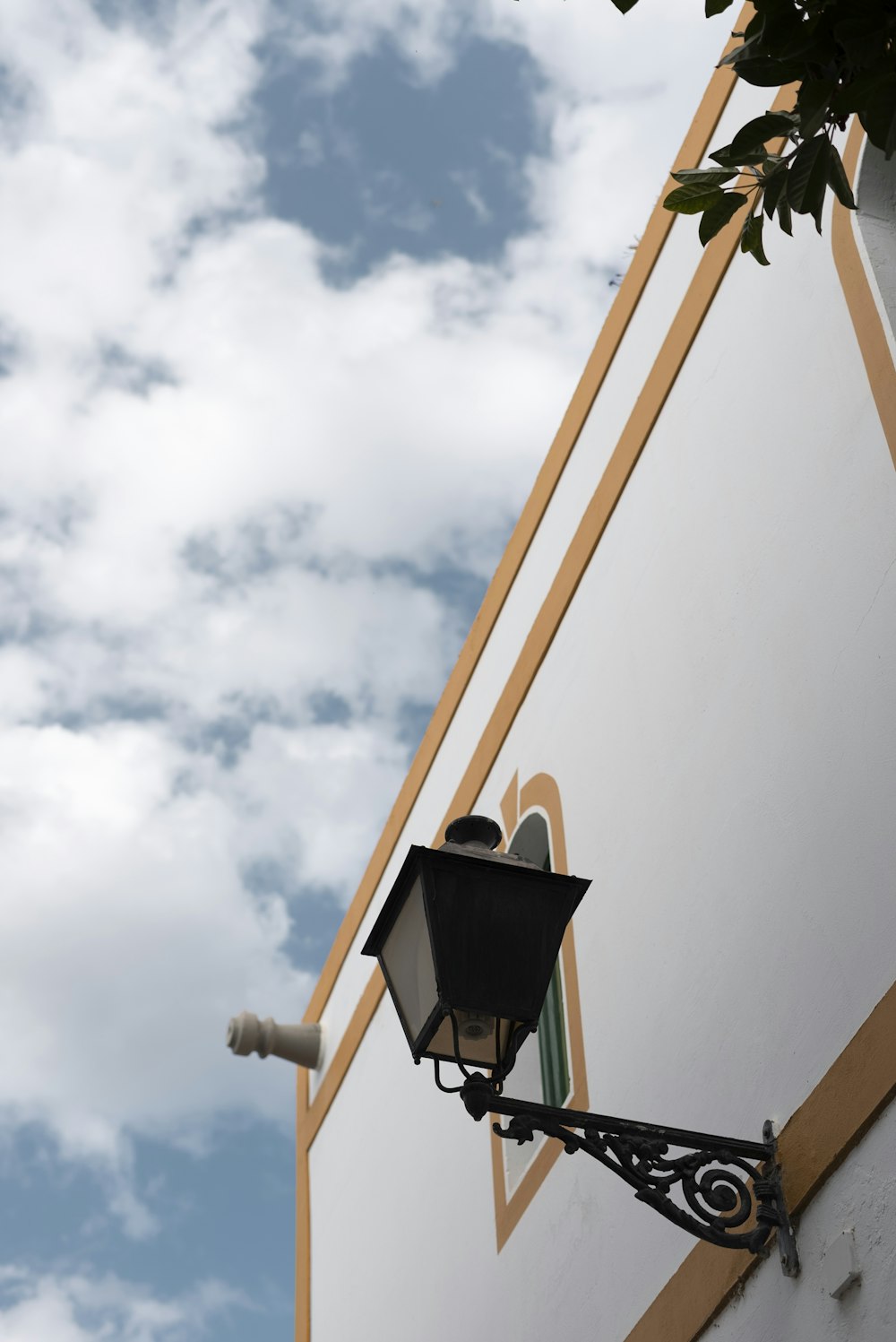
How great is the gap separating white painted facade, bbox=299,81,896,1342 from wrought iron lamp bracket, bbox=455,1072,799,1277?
0.09m

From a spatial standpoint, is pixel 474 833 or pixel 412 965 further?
pixel 474 833

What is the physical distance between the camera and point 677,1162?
370 cm

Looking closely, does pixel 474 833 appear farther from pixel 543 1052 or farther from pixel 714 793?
pixel 543 1052

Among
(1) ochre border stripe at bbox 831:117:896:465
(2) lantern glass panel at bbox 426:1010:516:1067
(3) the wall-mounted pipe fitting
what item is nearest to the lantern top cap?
(2) lantern glass panel at bbox 426:1010:516:1067

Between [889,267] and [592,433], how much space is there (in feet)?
7.66

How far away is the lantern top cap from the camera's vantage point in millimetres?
4043

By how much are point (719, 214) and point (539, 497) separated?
13.8 ft

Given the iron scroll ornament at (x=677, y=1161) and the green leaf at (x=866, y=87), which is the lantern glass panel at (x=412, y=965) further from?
the green leaf at (x=866, y=87)

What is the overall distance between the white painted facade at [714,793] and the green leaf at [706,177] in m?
1.28

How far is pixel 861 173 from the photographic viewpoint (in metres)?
4.69

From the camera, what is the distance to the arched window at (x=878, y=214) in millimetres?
4598

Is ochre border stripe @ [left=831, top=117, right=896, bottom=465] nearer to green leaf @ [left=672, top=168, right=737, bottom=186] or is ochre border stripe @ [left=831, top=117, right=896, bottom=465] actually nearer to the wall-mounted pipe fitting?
green leaf @ [left=672, top=168, right=737, bottom=186]

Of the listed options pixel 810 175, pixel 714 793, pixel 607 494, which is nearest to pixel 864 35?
pixel 810 175

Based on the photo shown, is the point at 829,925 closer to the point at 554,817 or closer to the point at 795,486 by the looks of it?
the point at 795,486
